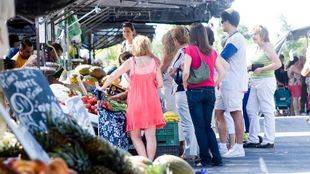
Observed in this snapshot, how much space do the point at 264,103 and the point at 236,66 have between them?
130 cm

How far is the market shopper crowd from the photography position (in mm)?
9117

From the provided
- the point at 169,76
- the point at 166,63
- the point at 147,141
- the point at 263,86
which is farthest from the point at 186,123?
the point at 263,86

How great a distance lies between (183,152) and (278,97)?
11228 mm

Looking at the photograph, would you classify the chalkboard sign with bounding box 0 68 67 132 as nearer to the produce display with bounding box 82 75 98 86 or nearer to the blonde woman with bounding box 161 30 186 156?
the blonde woman with bounding box 161 30 186 156

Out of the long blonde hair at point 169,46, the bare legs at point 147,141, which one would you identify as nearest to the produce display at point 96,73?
the long blonde hair at point 169,46

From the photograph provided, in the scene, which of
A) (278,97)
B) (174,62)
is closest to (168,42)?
(174,62)

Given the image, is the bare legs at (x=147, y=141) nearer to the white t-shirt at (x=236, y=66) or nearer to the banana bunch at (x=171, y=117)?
the banana bunch at (x=171, y=117)

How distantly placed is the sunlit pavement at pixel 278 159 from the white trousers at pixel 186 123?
491mm

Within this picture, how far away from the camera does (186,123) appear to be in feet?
33.1

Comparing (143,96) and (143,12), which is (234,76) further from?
(143,12)

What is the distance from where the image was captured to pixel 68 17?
45.6 ft

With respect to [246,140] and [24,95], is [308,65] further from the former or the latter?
[24,95]

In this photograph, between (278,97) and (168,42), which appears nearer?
(168,42)

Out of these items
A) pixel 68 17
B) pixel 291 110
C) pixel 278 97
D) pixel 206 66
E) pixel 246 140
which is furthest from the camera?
pixel 291 110
